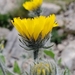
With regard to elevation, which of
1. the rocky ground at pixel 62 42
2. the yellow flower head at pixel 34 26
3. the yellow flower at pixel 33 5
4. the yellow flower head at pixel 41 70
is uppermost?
the yellow flower head at pixel 34 26

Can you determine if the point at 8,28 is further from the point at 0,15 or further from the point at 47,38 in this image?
the point at 47,38

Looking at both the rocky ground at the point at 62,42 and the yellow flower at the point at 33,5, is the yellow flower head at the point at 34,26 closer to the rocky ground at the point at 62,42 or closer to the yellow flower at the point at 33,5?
the yellow flower at the point at 33,5

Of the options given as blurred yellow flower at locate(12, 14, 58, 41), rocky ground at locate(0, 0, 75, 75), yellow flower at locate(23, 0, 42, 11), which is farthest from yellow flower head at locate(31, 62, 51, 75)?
rocky ground at locate(0, 0, 75, 75)

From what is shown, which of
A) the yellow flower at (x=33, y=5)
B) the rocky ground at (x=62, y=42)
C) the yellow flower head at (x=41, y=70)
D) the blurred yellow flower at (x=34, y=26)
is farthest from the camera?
the rocky ground at (x=62, y=42)

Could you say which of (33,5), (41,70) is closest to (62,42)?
(33,5)

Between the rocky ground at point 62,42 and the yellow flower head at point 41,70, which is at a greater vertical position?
the yellow flower head at point 41,70

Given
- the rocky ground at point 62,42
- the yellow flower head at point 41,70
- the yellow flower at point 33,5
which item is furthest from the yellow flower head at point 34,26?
the rocky ground at point 62,42


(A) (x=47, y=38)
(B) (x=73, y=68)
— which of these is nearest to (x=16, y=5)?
(B) (x=73, y=68)

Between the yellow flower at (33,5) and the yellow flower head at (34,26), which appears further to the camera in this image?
the yellow flower at (33,5)

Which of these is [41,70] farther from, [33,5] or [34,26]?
[33,5]
